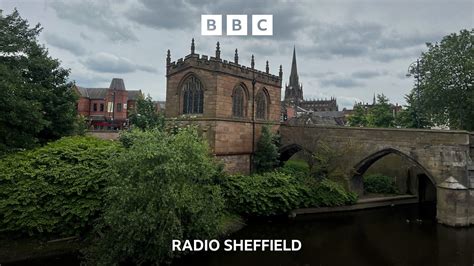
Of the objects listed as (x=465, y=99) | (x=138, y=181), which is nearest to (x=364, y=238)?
(x=138, y=181)

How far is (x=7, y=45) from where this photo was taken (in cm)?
1459

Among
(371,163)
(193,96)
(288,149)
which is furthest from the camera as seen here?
(288,149)

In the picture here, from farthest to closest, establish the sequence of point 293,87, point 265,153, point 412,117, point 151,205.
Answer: point 293,87
point 412,117
point 265,153
point 151,205

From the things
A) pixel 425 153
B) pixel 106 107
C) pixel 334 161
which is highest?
pixel 106 107

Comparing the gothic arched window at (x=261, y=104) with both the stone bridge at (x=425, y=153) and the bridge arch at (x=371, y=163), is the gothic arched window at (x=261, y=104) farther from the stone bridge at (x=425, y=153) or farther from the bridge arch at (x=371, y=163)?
the bridge arch at (x=371, y=163)

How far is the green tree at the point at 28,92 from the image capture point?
44.3 feet

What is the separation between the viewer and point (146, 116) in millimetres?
20328

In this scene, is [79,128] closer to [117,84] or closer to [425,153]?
[425,153]

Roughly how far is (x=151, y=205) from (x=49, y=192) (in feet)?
16.5

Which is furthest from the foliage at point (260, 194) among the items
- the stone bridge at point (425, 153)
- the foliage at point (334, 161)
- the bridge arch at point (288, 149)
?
the bridge arch at point (288, 149)

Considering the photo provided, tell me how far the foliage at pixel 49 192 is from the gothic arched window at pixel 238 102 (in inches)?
468

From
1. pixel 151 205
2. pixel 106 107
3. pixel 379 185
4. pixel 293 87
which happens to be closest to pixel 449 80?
A: pixel 379 185

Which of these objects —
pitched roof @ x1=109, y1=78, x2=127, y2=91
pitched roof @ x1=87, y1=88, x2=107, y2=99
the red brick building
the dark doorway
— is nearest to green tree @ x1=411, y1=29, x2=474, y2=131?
the dark doorway

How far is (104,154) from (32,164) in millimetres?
2750
